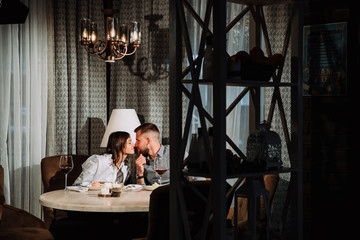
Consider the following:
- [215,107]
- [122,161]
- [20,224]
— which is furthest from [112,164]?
[215,107]

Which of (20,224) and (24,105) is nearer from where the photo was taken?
(20,224)

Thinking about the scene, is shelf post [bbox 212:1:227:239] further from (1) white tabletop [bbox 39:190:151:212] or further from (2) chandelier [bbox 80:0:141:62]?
(2) chandelier [bbox 80:0:141:62]

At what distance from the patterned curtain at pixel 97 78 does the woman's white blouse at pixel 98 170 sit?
844 millimetres

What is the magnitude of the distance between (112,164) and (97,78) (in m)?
1.28

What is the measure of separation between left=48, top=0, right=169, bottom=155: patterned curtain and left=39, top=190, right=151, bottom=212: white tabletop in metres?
1.54

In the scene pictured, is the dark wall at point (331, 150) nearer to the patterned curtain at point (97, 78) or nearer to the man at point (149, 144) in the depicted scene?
the man at point (149, 144)

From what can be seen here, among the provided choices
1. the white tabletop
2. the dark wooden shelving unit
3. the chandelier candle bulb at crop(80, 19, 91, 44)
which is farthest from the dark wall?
the chandelier candle bulb at crop(80, 19, 91, 44)

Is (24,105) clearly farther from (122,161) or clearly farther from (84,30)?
(122,161)

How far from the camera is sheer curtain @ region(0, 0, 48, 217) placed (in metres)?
4.71

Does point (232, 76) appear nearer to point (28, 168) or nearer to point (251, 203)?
point (251, 203)

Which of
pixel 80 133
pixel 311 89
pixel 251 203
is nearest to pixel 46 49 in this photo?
pixel 80 133

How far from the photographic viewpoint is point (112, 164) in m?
4.37

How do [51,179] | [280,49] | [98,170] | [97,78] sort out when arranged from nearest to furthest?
1. [280,49]
2. [98,170]
3. [51,179]
4. [97,78]

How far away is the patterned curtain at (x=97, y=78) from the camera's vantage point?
5.06 m
